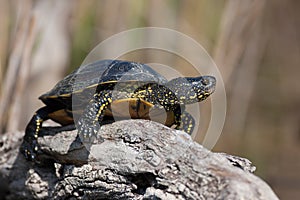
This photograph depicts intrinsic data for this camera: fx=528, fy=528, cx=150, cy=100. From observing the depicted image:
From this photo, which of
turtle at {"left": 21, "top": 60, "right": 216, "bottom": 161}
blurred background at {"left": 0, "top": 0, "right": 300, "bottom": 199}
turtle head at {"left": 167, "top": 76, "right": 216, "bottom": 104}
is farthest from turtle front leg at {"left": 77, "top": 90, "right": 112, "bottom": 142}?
blurred background at {"left": 0, "top": 0, "right": 300, "bottom": 199}

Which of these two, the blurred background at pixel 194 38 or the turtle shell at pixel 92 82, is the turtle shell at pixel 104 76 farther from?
the blurred background at pixel 194 38

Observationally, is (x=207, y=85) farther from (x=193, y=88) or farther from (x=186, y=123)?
(x=186, y=123)

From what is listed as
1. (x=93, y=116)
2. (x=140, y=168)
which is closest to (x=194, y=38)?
(x=93, y=116)

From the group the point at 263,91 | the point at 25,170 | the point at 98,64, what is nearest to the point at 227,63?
the point at 98,64

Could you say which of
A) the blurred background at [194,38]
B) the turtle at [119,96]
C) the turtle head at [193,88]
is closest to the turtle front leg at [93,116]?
the turtle at [119,96]

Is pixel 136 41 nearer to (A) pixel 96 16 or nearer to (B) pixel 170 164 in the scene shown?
(A) pixel 96 16

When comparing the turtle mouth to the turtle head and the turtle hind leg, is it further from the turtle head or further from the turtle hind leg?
the turtle hind leg
